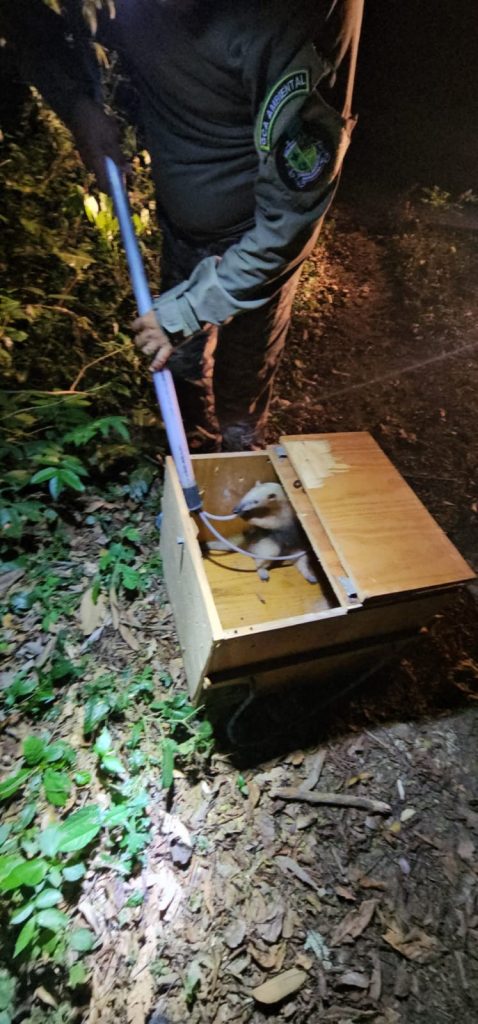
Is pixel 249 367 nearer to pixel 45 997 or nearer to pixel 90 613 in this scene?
pixel 90 613

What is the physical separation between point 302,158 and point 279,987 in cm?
314

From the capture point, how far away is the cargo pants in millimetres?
2814

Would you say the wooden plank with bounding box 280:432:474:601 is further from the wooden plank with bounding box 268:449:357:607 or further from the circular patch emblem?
the circular patch emblem

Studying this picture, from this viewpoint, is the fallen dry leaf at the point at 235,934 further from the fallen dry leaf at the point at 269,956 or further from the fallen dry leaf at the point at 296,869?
the fallen dry leaf at the point at 296,869

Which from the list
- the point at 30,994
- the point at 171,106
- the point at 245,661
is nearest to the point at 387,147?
the point at 171,106

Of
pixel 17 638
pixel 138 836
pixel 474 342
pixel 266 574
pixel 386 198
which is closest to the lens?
pixel 138 836

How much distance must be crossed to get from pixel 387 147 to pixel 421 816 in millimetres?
9870

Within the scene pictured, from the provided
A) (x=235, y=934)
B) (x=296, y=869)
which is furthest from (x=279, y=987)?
(x=296, y=869)

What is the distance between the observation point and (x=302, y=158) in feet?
6.14

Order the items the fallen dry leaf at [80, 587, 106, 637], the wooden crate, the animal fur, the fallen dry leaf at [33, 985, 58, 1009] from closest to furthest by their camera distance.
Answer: the fallen dry leaf at [33, 985, 58, 1009] → the wooden crate → the fallen dry leaf at [80, 587, 106, 637] → the animal fur

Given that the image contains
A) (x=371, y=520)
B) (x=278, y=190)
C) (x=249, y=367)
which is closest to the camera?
(x=278, y=190)

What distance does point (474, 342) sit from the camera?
6.05 meters

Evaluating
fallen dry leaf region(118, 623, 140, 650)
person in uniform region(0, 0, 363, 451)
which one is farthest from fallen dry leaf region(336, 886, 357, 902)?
person in uniform region(0, 0, 363, 451)

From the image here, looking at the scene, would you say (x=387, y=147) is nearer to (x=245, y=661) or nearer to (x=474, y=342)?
(x=474, y=342)
